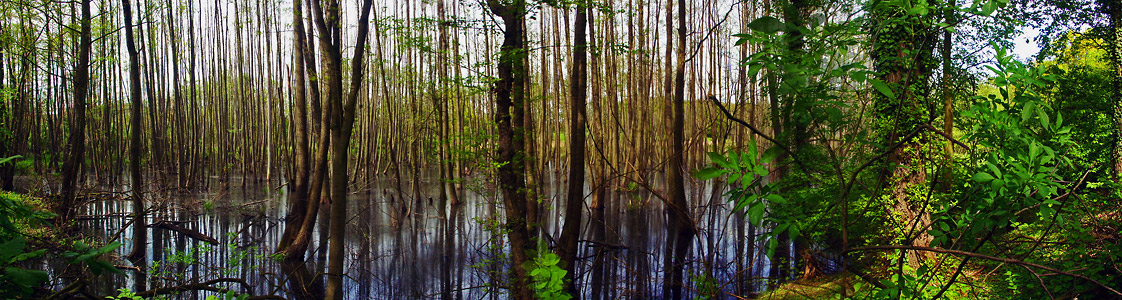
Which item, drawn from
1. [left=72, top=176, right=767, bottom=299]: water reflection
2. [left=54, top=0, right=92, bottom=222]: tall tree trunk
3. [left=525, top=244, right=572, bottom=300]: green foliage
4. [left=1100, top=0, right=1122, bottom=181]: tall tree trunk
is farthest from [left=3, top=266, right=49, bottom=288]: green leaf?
[left=1100, top=0, right=1122, bottom=181]: tall tree trunk

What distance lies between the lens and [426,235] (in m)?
9.83

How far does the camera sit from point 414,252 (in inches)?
340

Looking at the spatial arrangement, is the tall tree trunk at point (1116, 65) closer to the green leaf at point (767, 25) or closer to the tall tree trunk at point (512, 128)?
the tall tree trunk at point (512, 128)

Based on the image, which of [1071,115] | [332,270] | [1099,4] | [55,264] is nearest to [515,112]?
[332,270]

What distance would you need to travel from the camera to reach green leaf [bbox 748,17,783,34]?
1.03m

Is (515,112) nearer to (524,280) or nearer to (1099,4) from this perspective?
(524,280)

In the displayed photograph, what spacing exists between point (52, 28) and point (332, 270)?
381 inches

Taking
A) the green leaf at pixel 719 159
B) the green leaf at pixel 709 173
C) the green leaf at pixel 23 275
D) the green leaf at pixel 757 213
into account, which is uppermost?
the green leaf at pixel 719 159

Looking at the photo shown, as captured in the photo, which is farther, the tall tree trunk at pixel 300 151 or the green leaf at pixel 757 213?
the tall tree trunk at pixel 300 151

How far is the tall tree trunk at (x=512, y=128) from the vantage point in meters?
5.27

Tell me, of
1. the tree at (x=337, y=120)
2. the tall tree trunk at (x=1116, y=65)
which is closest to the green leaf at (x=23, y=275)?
the tree at (x=337, y=120)

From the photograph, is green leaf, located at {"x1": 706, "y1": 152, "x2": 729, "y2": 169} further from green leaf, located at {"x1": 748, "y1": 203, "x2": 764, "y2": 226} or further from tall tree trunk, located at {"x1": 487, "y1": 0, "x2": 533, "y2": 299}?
tall tree trunk, located at {"x1": 487, "y1": 0, "x2": 533, "y2": 299}

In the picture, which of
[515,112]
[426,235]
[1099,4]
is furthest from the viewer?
[426,235]

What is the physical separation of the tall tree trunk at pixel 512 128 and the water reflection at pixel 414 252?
1.09 feet
